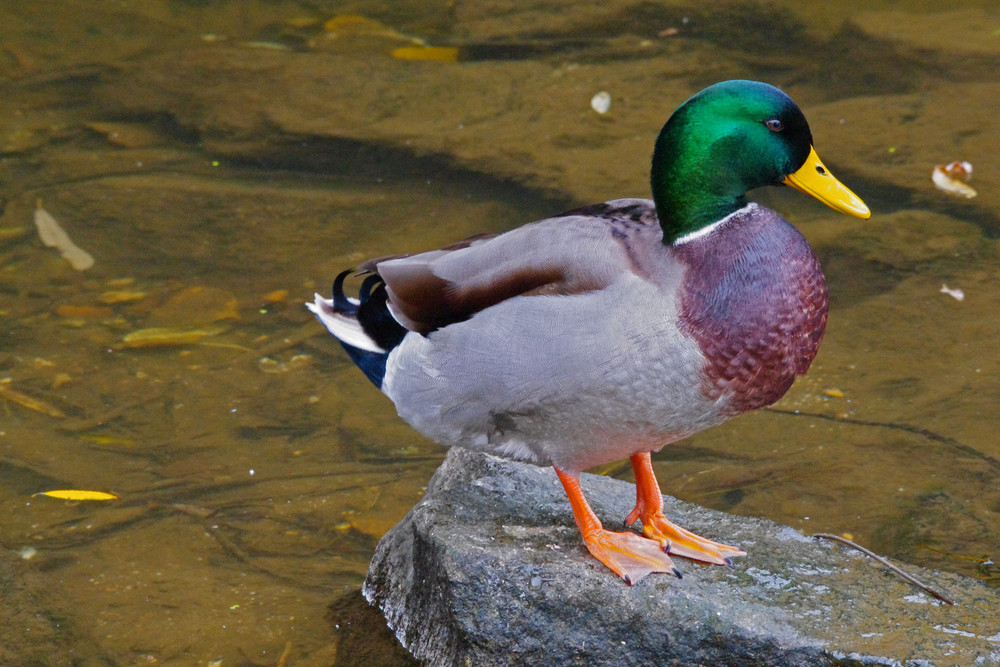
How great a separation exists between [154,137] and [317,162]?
1.07 meters

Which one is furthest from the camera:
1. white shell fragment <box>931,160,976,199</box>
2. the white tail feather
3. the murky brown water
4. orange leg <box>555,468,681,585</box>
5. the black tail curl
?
white shell fragment <box>931,160,976,199</box>

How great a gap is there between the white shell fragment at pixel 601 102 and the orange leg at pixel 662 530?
3.54m

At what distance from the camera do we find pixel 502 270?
2816 millimetres

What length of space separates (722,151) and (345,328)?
124 centimetres

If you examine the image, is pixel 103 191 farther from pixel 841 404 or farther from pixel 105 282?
pixel 841 404

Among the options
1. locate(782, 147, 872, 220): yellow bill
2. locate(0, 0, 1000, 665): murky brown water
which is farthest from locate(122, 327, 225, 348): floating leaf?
locate(782, 147, 872, 220): yellow bill

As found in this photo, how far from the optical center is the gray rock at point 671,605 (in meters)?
2.68

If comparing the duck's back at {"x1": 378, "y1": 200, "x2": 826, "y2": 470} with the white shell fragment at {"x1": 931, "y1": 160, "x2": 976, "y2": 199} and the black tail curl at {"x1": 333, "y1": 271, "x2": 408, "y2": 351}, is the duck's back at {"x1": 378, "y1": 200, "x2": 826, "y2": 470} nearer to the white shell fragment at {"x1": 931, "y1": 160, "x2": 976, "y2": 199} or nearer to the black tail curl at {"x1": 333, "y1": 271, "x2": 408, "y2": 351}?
the black tail curl at {"x1": 333, "y1": 271, "x2": 408, "y2": 351}

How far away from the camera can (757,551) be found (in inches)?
121

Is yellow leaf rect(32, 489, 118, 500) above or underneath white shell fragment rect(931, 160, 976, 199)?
underneath

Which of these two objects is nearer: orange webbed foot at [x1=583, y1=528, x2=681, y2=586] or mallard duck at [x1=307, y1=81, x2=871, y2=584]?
mallard duck at [x1=307, y1=81, x2=871, y2=584]

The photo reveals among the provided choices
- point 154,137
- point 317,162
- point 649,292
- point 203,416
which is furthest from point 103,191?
point 649,292

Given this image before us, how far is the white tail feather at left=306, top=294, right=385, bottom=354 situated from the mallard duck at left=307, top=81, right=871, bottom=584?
0.34m

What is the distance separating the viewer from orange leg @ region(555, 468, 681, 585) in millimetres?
2895
